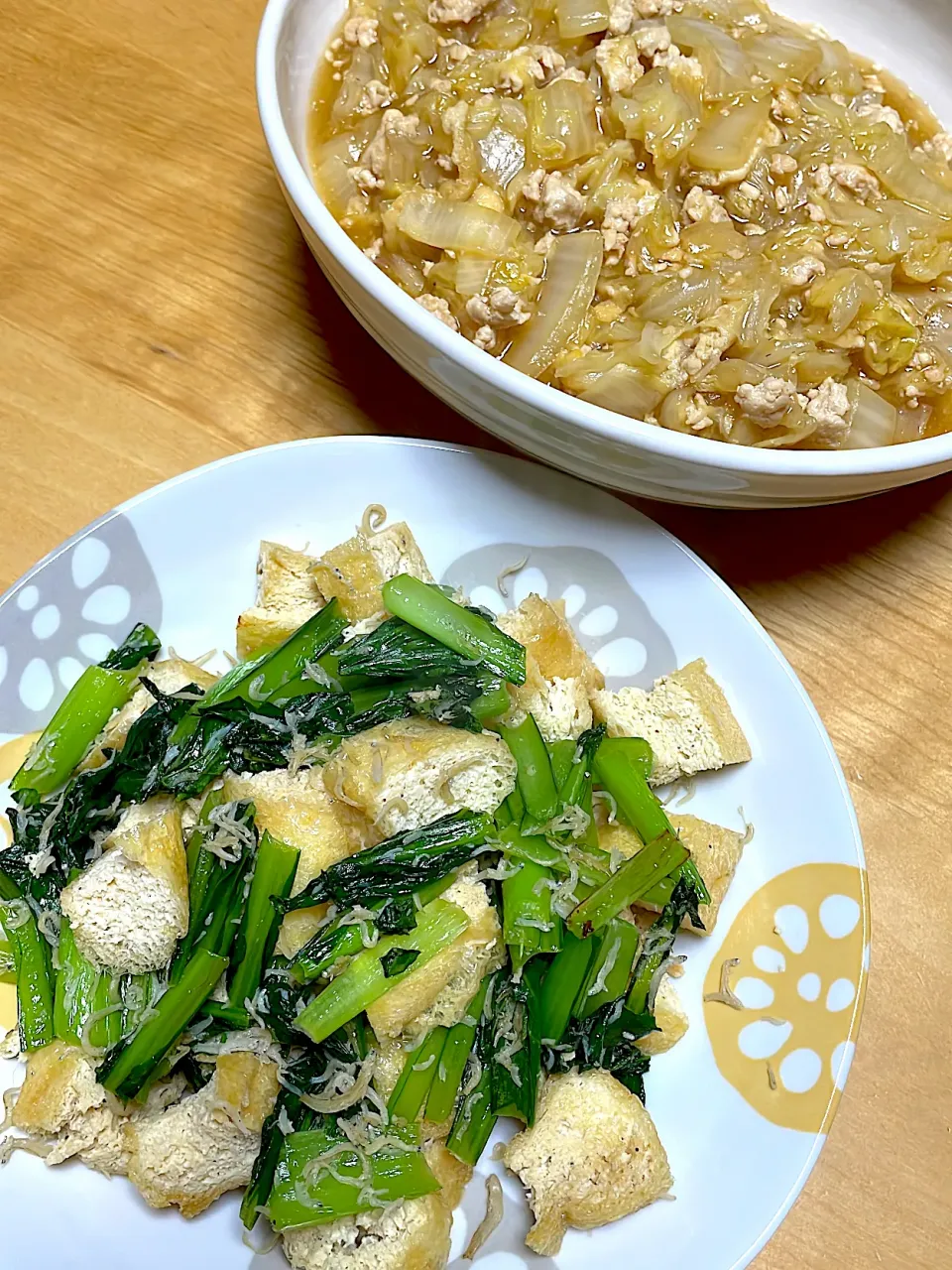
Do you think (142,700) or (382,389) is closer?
(142,700)

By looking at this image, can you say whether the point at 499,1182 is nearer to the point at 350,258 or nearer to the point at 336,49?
the point at 350,258

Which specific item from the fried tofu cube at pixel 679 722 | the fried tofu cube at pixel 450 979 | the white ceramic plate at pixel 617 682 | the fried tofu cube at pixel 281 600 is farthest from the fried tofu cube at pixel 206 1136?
the fried tofu cube at pixel 679 722

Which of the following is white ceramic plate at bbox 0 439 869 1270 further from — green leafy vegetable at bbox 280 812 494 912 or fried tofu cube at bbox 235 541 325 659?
green leafy vegetable at bbox 280 812 494 912

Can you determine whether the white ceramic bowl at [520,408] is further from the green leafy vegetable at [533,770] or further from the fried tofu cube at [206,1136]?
the fried tofu cube at [206,1136]

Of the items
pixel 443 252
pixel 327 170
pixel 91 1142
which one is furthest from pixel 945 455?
pixel 91 1142

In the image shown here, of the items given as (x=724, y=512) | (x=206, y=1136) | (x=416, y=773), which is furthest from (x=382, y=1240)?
(x=724, y=512)

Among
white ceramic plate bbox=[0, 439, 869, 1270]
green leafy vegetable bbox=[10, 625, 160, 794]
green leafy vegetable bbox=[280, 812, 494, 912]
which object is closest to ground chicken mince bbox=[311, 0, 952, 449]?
white ceramic plate bbox=[0, 439, 869, 1270]

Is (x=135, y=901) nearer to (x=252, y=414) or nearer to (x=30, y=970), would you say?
(x=30, y=970)
